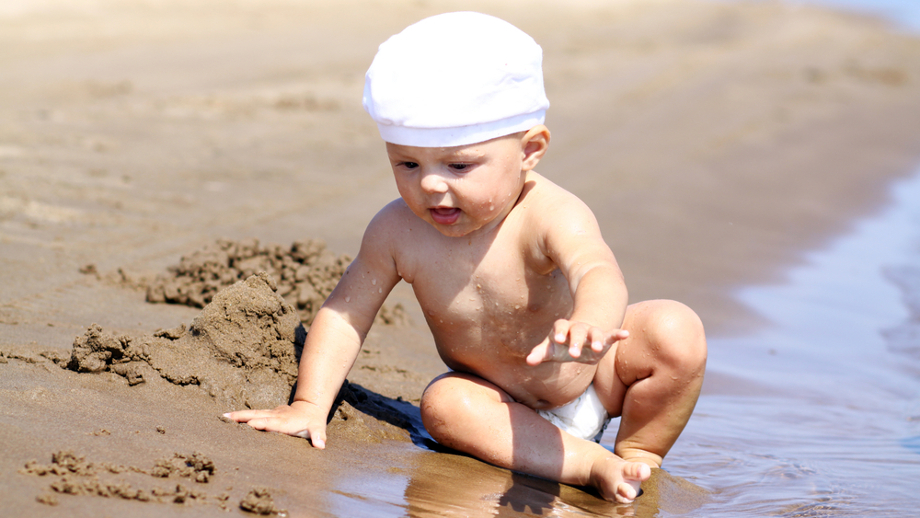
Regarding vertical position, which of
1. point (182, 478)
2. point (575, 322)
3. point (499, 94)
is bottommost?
point (182, 478)

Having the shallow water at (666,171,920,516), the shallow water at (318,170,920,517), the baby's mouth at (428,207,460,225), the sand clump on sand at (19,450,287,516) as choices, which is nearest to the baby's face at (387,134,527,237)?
the baby's mouth at (428,207,460,225)

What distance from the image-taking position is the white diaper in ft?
9.09

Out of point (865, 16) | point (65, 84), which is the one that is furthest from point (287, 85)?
point (865, 16)

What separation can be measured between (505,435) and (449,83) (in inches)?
37.1

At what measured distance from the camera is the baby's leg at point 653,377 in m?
2.61

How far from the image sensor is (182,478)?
1936 millimetres

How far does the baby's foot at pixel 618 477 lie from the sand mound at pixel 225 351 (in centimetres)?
91

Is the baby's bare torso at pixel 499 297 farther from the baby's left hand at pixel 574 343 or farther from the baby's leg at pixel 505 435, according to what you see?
the baby's left hand at pixel 574 343

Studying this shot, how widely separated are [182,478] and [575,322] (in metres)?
0.89

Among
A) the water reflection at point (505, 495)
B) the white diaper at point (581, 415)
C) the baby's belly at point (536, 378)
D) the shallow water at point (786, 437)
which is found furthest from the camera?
the white diaper at point (581, 415)

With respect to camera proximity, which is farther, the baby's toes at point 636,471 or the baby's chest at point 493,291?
the baby's chest at point 493,291

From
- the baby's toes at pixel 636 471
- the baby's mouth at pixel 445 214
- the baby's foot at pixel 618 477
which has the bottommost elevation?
the baby's foot at pixel 618 477

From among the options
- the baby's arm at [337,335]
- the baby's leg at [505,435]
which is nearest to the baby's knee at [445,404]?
the baby's leg at [505,435]

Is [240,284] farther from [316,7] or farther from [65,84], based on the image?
[316,7]
